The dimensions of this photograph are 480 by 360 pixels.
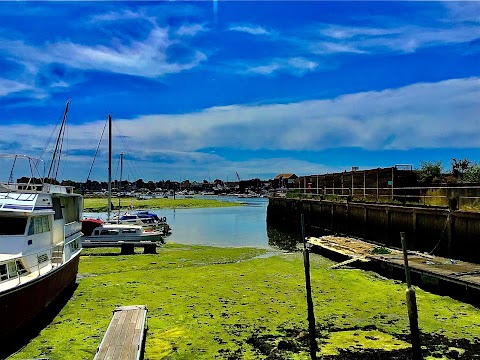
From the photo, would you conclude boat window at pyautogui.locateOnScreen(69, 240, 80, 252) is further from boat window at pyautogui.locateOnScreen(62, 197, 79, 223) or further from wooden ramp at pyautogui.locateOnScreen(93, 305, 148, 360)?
wooden ramp at pyautogui.locateOnScreen(93, 305, 148, 360)

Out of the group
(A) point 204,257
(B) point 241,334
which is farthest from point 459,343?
(A) point 204,257

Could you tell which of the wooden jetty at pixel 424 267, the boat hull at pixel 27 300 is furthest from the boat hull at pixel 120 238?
the boat hull at pixel 27 300

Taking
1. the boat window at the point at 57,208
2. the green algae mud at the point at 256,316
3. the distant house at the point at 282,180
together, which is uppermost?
the distant house at the point at 282,180

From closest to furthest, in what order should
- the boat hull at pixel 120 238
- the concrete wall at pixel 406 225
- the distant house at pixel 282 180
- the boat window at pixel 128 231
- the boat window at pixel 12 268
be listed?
1. the boat window at pixel 12 268
2. the concrete wall at pixel 406 225
3. the boat hull at pixel 120 238
4. the boat window at pixel 128 231
5. the distant house at pixel 282 180

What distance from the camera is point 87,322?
510 inches

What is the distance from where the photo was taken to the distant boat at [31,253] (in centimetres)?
1107

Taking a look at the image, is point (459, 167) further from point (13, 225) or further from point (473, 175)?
point (13, 225)

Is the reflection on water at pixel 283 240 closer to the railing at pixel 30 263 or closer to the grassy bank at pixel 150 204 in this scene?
the railing at pixel 30 263

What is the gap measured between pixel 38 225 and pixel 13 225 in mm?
980

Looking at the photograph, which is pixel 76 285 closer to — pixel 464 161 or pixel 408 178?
pixel 408 178

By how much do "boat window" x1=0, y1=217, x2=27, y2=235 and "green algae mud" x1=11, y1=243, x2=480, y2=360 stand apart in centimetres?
301

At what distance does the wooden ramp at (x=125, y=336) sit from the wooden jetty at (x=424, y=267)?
34.8ft

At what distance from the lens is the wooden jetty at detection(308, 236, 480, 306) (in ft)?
47.4

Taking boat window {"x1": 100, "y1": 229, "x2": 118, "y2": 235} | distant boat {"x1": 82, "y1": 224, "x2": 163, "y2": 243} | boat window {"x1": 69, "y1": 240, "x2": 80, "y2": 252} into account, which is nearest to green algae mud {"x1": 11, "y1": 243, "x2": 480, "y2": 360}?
boat window {"x1": 69, "y1": 240, "x2": 80, "y2": 252}
